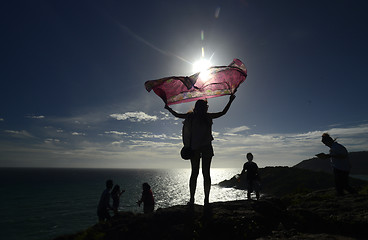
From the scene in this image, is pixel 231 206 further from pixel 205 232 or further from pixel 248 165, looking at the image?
pixel 248 165

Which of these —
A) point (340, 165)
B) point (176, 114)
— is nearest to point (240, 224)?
point (176, 114)

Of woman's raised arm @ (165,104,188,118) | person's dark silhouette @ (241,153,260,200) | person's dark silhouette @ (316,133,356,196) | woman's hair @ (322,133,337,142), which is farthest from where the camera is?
person's dark silhouette @ (241,153,260,200)

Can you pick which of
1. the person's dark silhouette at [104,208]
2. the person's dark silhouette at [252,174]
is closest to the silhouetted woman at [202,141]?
the person's dark silhouette at [104,208]

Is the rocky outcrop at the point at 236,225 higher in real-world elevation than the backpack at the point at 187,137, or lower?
lower

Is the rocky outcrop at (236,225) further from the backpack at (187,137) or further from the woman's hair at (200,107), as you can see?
the woman's hair at (200,107)

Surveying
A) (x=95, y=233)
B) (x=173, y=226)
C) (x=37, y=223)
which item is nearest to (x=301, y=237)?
(x=173, y=226)

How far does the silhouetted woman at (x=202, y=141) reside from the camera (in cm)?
454

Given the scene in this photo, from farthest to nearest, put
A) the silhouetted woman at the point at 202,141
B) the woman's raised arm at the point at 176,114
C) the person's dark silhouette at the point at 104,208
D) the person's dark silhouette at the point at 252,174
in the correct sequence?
the person's dark silhouette at the point at 252,174, the person's dark silhouette at the point at 104,208, the woman's raised arm at the point at 176,114, the silhouetted woman at the point at 202,141

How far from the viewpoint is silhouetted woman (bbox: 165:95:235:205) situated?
4.54 meters

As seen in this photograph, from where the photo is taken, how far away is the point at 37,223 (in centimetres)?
3722

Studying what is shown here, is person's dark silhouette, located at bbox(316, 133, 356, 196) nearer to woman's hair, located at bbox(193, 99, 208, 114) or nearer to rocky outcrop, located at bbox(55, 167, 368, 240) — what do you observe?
rocky outcrop, located at bbox(55, 167, 368, 240)

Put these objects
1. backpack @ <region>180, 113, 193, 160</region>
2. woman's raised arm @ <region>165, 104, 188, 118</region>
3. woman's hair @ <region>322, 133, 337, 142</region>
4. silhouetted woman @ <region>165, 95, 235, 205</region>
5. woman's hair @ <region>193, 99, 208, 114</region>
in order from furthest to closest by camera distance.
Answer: woman's hair @ <region>322, 133, 337, 142</region>, woman's raised arm @ <region>165, 104, 188, 118</region>, woman's hair @ <region>193, 99, 208, 114</region>, silhouetted woman @ <region>165, 95, 235, 205</region>, backpack @ <region>180, 113, 193, 160</region>

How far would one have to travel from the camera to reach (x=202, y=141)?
455 cm

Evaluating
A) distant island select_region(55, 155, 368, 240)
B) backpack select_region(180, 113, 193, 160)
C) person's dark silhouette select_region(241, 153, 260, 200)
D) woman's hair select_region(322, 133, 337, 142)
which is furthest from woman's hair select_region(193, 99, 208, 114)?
person's dark silhouette select_region(241, 153, 260, 200)
